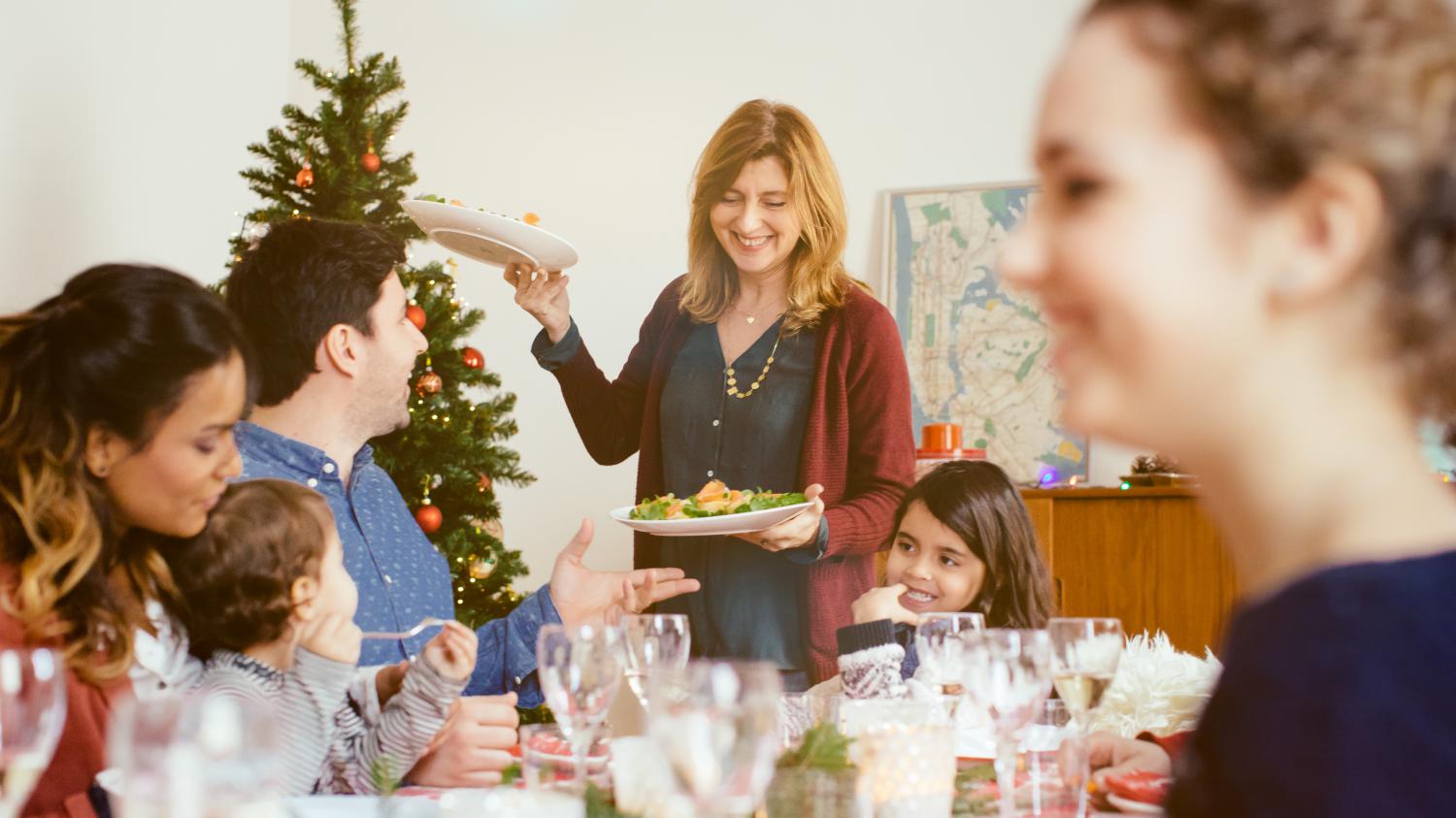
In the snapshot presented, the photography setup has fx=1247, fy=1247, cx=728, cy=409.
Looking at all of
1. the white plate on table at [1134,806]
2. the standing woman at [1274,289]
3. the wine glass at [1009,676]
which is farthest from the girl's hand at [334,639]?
the standing woman at [1274,289]

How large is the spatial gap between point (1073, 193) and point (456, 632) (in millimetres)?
1165

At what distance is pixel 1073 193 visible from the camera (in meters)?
0.57

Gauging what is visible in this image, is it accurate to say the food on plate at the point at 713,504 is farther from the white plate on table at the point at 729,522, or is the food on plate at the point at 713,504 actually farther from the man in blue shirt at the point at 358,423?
the man in blue shirt at the point at 358,423

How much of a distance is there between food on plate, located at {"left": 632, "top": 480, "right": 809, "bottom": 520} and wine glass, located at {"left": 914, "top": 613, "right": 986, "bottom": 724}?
3.29ft

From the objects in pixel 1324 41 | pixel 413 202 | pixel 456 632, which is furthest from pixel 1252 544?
pixel 413 202

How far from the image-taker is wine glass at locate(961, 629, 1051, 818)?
116 cm

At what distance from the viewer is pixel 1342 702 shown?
0.46 metres

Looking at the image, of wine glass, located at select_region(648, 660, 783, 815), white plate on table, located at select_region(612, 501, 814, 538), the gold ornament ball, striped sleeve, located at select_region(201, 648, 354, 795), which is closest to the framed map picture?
the gold ornament ball

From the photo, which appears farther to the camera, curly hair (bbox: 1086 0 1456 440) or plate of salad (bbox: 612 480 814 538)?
plate of salad (bbox: 612 480 814 538)

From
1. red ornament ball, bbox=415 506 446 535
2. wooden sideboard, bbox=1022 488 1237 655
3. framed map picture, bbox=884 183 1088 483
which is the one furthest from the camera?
framed map picture, bbox=884 183 1088 483

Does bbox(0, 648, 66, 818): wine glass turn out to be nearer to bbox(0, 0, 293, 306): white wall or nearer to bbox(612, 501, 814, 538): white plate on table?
bbox(612, 501, 814, 538): white plate on table

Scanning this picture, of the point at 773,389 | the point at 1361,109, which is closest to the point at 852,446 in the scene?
the point at 773,389

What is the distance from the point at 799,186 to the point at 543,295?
0.64 m

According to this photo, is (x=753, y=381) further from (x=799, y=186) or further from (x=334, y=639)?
(x=334, y=639)
